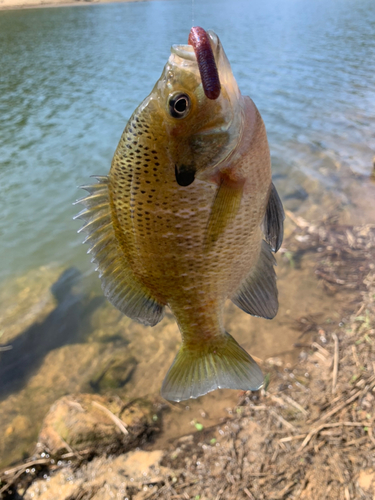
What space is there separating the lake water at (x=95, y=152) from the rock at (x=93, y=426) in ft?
1.51

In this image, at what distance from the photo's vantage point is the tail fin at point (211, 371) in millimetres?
1809

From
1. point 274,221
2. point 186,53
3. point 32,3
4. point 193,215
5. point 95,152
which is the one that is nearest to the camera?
point 186,53

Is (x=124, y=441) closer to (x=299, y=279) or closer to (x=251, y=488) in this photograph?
(x=251, y=488)

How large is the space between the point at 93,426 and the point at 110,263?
3.45 m

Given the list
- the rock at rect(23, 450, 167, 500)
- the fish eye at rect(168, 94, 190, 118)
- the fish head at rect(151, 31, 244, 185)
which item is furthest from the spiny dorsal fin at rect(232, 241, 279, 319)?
the rock at rect(23, 450, 167, 500)

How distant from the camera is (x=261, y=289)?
74.3 inches

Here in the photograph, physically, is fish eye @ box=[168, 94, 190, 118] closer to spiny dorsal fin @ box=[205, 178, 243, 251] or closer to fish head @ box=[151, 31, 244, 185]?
fish head @ box=[151, 31, 244, 185]

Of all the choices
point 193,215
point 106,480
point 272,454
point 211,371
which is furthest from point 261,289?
point 106,480

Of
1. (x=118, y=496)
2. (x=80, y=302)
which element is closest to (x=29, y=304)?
(x=80, y=302)

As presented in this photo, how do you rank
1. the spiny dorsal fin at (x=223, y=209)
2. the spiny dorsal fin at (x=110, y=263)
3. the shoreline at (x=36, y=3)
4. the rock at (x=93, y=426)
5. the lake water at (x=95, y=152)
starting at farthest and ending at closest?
the shoreline at (x=36, y=3)
the lake water at (x=95, y=152)
the rock at (x=93, y=426)
the spiny dorsal fin at (x=110, y=263)
the spiny dorsal fin at (x=223, y=209)

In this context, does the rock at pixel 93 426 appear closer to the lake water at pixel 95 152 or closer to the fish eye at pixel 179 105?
the lake water at pixel 95 152

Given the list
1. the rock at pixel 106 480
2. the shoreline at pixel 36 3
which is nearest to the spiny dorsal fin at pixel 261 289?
the rock at pixel 106 480

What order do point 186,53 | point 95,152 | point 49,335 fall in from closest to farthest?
point 186,53, point 49,335, point 95,152

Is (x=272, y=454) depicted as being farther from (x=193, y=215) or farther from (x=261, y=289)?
(x=193, y=215)
